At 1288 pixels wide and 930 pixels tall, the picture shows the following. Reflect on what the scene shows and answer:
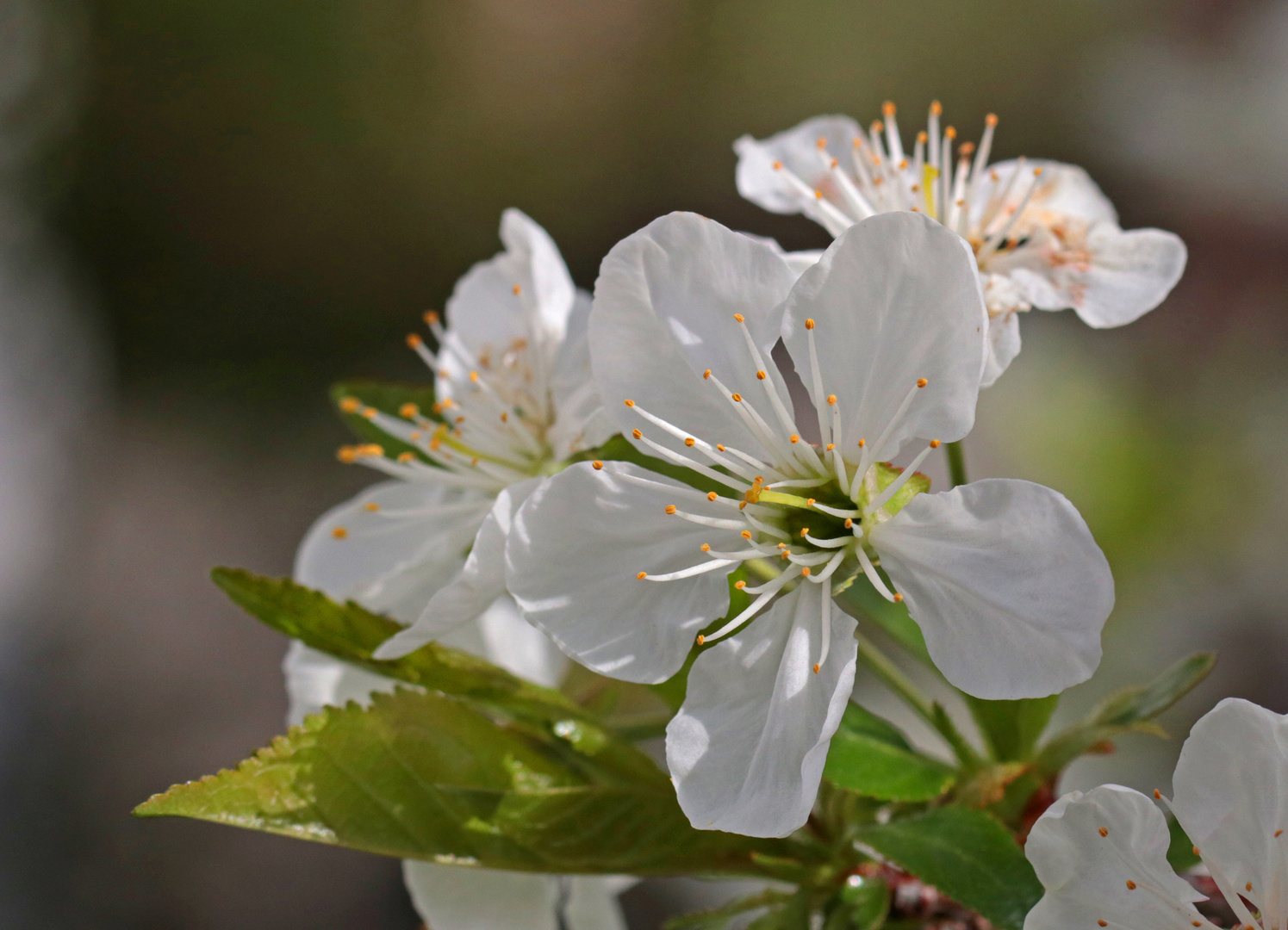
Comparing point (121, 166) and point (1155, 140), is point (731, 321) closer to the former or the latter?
point (1155, 140)

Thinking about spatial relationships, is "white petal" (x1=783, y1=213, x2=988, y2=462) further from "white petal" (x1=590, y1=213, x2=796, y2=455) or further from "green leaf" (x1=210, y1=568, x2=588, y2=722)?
"green leaf" (x1=210, y1=568, x2=588, y2=722)

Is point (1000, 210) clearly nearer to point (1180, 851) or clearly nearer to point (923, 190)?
point (923, 190)

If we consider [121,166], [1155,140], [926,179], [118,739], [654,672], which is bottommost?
[118,739]

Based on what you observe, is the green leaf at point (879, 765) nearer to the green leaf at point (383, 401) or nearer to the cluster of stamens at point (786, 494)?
the cluster of stamens at point (786, 494)

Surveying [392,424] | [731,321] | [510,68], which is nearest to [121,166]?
[510,68]

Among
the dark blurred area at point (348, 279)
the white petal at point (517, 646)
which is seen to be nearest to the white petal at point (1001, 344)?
the white petal at point (517, 646)

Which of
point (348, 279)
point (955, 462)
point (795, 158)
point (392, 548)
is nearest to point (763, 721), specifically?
point (955, 462)

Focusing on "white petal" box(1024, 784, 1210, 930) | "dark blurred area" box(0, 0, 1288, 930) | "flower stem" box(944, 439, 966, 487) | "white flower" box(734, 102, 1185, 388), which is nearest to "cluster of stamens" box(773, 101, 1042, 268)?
"white flower" box(734, 102, 1185, 388)
